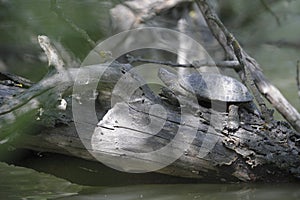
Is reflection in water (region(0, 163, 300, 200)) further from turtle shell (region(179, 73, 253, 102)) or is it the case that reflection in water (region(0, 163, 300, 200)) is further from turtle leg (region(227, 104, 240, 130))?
turtle shell (region(179, 73, 253, 102))

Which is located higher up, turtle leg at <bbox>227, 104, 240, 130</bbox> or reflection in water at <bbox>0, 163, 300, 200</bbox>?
turtle leg at <bbox>227, 104, 240, 130</bbox>

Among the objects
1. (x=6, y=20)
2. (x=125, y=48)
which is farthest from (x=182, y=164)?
(x=125, y=48)

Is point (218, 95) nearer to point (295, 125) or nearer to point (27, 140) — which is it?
point (295, 125)

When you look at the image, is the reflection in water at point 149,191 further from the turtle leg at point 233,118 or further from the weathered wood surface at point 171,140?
the turtle leg at point 233,118

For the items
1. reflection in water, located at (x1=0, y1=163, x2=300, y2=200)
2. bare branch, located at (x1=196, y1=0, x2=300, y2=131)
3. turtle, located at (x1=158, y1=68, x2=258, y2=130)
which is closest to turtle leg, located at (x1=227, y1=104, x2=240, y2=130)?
turtle, located at (x1=158, y1=68, x2=258, y2=130)

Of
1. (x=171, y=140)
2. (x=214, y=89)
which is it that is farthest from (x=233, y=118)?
(x=171, y=140)

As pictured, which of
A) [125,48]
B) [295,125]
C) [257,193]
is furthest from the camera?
[125,48]

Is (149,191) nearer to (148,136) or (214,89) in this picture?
(148,136)
